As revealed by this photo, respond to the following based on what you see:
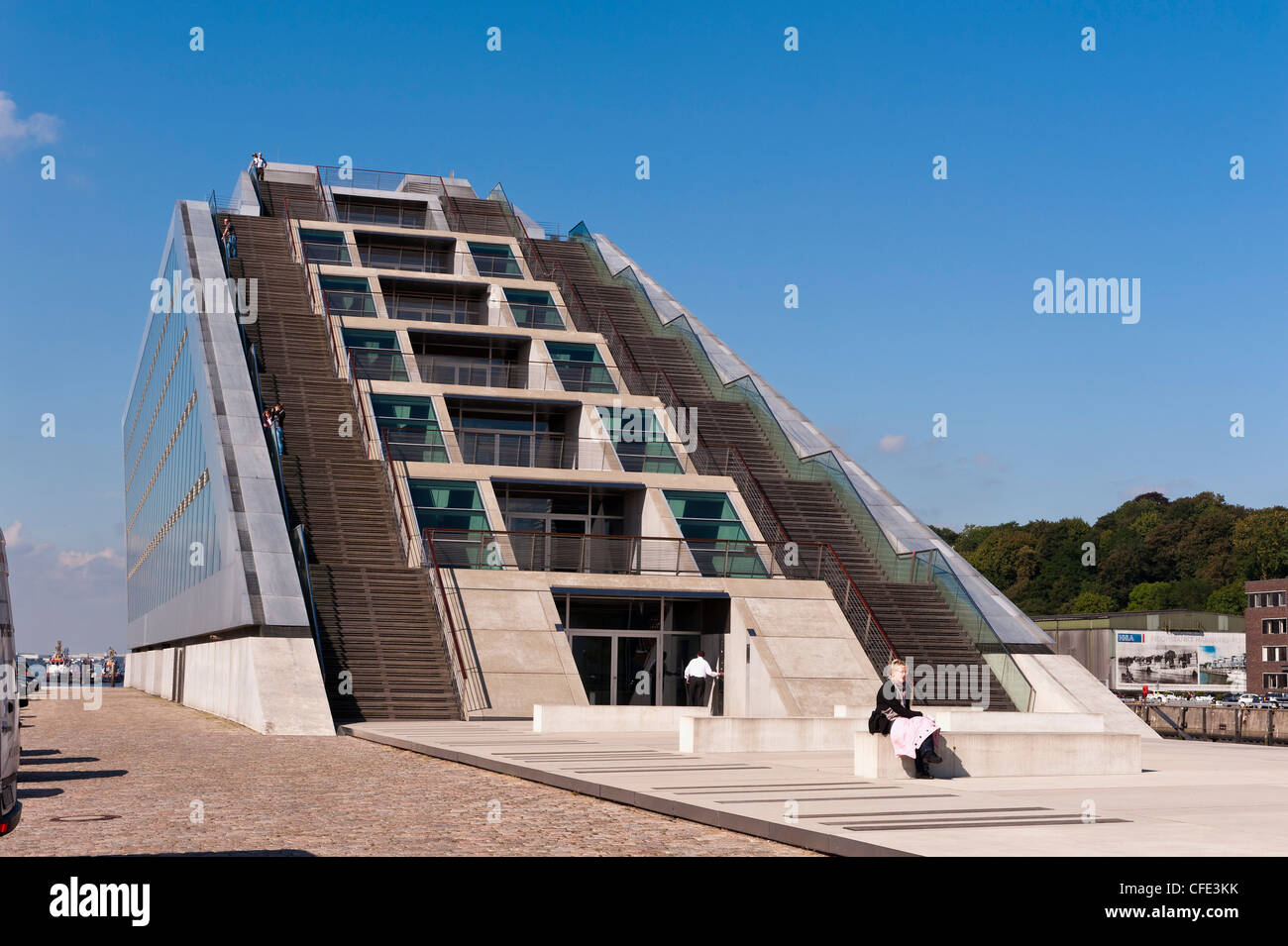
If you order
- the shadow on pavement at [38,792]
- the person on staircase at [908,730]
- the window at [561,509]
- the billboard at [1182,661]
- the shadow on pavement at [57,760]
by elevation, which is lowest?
the billboard at [1182,661]

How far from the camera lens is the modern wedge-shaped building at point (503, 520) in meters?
27.3

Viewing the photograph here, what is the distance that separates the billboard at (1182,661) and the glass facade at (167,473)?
66.7 meters

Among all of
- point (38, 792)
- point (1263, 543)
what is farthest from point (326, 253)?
point (1263, 543)

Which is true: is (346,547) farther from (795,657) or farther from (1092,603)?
(1092,603)

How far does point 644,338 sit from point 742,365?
3.41 metres

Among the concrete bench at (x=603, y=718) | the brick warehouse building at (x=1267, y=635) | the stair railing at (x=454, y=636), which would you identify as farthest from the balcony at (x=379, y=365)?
the brick warehouse building at (x=1267, y=635)

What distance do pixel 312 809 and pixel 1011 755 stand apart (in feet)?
25.8

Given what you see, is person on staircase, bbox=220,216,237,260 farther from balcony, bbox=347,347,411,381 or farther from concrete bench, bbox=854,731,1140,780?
concrete bench, bbox=854,731,1140,780

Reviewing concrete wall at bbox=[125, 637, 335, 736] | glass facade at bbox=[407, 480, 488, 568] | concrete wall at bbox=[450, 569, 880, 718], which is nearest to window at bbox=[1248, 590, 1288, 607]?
concrete wall at bbox=[450, 569, 880, 718]

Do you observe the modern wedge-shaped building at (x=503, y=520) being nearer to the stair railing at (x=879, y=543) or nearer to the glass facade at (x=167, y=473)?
the stair railing at (x=879, y=543)

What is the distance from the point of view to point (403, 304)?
44719mm

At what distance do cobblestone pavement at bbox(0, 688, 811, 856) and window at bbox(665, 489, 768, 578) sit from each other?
1254cm

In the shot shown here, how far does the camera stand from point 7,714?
6.85 metres

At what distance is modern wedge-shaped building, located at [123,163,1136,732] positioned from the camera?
27328mm
